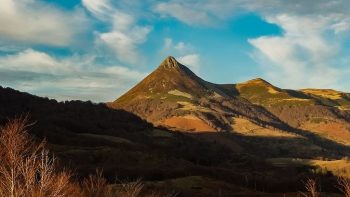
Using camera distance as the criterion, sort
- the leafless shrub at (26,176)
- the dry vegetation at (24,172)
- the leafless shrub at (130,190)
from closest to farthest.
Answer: the leafless shrub at (26,176) → the dry vegetation at (24,172) → the leafless shrub at (130,190)

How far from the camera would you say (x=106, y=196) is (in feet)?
315

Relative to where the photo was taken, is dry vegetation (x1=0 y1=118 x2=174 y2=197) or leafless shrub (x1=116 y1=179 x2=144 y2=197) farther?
leafless shrub (x1=116 y1=179 x2=144 y2=197)

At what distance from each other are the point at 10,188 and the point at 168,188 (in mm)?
162104

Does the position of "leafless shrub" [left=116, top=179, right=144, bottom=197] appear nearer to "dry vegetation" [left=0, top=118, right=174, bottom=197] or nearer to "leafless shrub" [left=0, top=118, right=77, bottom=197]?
"dry vegetation" [left=0, top=118, right=174, bottom=197]

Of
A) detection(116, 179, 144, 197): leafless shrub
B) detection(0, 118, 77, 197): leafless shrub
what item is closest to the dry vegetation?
detection(0, 118, 77, 197): leafless shrub

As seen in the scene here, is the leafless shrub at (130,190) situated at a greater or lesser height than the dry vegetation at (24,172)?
lesser

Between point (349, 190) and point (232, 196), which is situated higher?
point (349, 190)

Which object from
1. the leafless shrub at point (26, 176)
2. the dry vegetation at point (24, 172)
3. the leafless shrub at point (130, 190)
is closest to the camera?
the leafless shrub at point (26, 176)

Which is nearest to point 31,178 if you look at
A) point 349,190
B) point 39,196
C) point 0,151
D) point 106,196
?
point 39,196

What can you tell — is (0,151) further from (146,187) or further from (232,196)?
(232,196)

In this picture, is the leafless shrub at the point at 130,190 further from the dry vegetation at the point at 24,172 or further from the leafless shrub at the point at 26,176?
the leafless shrub at the point at 26,176

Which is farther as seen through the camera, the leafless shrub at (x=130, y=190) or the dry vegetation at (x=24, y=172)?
the leafless shrub at (x=130, y=190)

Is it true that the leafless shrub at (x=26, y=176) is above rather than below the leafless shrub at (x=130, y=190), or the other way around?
above

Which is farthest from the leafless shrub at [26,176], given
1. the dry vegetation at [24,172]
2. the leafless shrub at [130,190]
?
the leafless shrub at [130,190]
